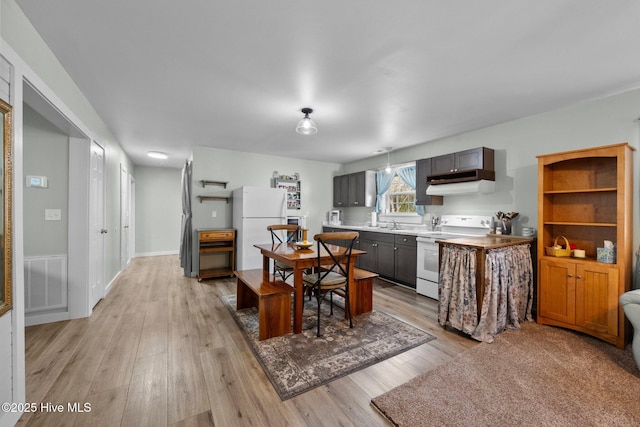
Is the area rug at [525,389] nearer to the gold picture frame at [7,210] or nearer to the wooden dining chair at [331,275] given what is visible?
the wooden dining chair at [331,275]

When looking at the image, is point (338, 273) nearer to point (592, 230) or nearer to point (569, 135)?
point (592, 230)

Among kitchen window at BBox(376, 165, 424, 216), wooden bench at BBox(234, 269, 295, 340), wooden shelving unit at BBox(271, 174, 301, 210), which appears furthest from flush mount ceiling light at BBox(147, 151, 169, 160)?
kitchen window at BBox(376, 165, 424, 216)

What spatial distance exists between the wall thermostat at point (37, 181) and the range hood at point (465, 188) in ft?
15.8

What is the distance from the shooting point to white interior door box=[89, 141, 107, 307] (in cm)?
311

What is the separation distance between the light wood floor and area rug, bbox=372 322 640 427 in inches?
5.9

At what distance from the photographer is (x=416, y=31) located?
1.83m

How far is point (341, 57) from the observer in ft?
7.00

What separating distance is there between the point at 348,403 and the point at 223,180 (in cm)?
456

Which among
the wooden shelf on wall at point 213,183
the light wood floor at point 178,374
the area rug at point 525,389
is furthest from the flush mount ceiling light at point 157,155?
the area rug at point 525,389

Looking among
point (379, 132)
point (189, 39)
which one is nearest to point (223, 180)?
point (379, 132)

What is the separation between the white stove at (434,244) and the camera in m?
3.71

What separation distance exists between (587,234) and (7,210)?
193 inches

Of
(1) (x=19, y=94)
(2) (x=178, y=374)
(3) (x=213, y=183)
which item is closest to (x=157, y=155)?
(3) (x=213, y=183)

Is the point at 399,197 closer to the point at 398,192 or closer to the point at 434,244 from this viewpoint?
the point at 398,192
